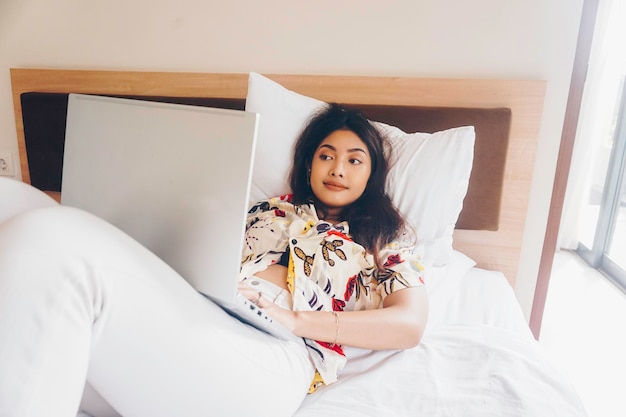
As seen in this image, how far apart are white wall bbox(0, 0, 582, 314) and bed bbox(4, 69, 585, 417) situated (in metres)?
0.06

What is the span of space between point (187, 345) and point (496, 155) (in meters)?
1.08

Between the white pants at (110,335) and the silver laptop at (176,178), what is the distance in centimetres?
5

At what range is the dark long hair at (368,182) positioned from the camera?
119 cm

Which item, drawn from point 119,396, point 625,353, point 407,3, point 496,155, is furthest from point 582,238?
point 119,396

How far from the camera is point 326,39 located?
5.05 ft

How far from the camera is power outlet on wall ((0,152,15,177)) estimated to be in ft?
6.15

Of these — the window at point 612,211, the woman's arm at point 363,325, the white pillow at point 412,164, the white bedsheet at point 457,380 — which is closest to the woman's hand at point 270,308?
the woman's arm at point 363,325

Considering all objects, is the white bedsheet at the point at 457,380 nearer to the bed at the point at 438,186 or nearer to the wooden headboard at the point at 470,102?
the bed at the point at 438,186

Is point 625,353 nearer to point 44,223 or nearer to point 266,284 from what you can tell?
point 266,284

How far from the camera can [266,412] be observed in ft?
2.54

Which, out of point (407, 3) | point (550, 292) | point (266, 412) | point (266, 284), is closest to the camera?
point (266, 412)

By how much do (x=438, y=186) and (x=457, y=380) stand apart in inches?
21.9

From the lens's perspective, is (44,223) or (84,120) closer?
(44,223)

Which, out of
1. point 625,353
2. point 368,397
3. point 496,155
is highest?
point 496,155
